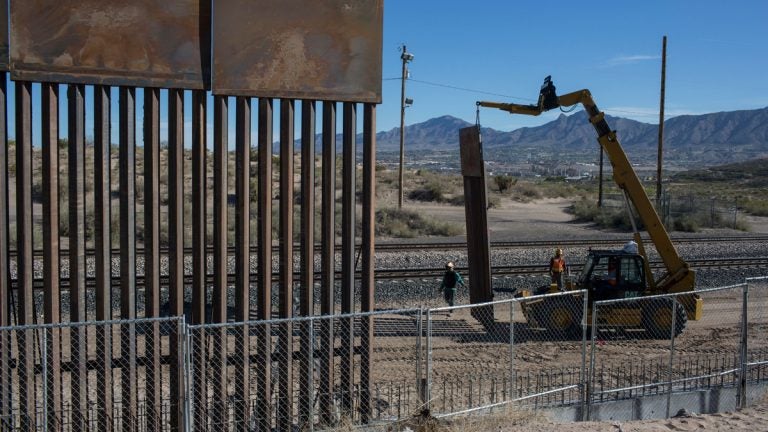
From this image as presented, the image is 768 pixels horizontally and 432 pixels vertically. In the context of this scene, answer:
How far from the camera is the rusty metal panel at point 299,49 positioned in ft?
29.8

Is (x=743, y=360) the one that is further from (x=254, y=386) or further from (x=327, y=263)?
(x=254, y=386)

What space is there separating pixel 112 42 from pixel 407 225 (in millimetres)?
28214

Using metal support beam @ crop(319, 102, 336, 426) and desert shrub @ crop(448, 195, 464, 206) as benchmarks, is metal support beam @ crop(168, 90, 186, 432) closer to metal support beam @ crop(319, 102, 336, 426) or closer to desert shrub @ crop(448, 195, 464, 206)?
metal support beam @ crop(319, 102, 336, 426)

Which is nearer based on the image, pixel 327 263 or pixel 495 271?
pixel 327 263

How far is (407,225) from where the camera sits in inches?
1439

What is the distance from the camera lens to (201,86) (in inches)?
353

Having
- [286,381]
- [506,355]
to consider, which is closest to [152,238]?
[286,381]

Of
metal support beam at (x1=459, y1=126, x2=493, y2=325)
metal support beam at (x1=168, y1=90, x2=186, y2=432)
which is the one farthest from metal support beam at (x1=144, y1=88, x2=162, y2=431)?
metal support beam at (x1=459, y1=126, x2=493, y2=325)

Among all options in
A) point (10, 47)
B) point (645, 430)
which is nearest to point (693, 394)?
point (645, 430)

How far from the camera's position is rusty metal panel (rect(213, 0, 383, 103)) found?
9078mm

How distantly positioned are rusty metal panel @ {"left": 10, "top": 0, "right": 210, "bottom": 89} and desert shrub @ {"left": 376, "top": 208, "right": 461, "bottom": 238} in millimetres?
25874

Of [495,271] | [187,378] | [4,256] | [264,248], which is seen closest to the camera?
[187,378]

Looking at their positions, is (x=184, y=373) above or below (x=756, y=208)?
below

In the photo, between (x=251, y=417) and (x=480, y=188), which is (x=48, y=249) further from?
(x=480, y=188)
